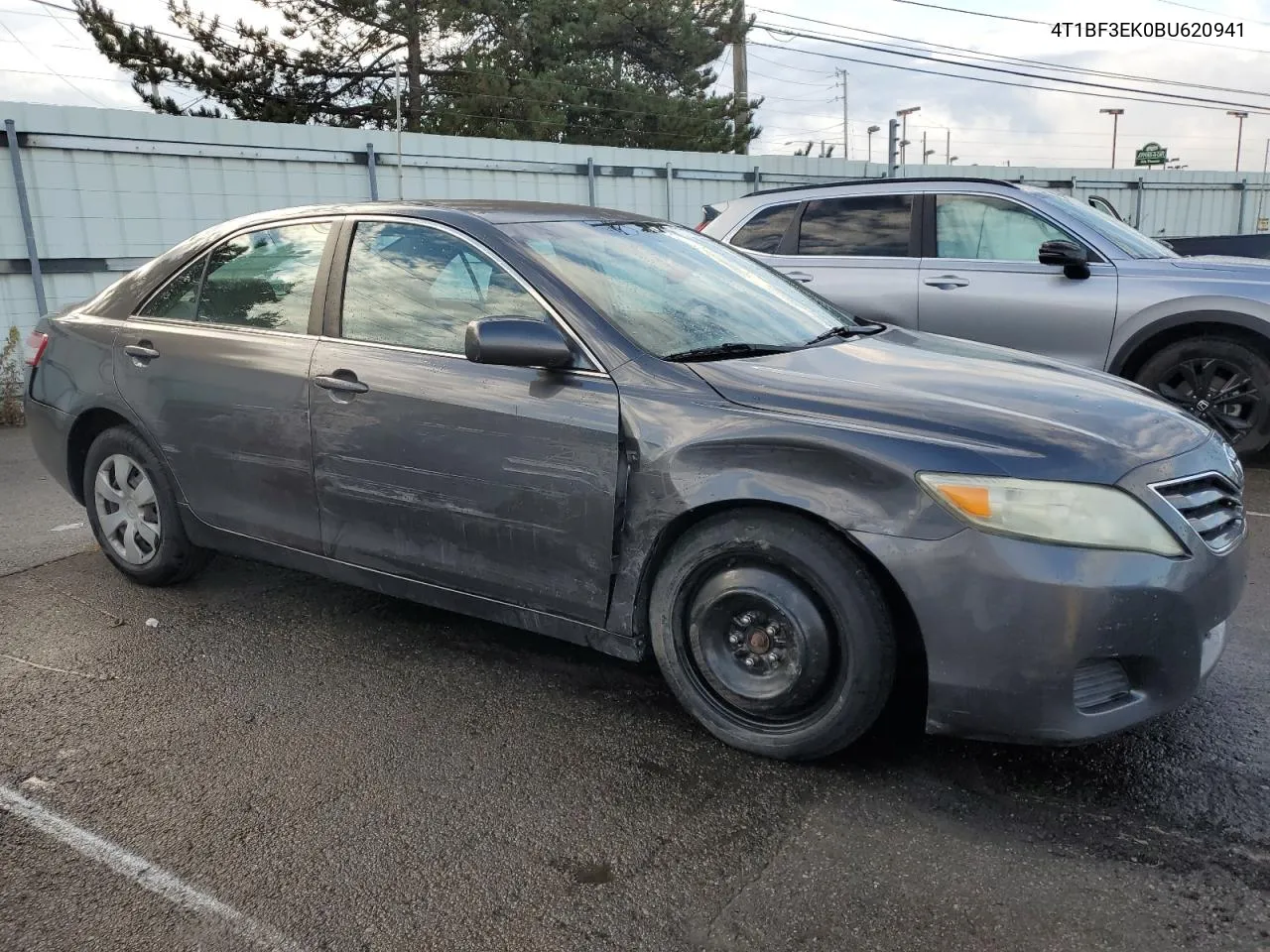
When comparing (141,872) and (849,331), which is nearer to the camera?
(141,872)

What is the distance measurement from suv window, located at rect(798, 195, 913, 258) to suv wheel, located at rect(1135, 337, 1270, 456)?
6.10 ft

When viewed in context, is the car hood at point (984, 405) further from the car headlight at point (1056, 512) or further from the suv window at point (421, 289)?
the suv window at point (421, 289)

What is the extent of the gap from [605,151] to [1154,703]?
44.8 ft

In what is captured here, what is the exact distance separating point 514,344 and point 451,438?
44 centimetres

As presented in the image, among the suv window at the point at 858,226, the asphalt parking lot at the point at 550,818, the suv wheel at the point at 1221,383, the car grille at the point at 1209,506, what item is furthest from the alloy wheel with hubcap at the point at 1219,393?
the car grille at the point at 1209,506

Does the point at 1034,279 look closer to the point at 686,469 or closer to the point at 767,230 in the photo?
the point at 767,230

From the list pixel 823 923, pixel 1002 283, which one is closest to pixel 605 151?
pixel 1002 283

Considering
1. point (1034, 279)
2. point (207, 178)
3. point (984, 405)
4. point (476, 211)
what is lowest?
point (984, 405)

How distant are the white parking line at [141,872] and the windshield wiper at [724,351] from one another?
72.7 inches

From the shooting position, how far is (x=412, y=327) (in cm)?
352

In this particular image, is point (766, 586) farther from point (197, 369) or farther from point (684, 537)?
point (197, 369)

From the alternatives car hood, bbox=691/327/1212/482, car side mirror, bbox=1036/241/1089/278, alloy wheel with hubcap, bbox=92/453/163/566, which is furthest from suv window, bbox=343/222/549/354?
car side mirror, bbox=1036/241/1089/278

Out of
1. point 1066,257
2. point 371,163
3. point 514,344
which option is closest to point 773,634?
point 514,344

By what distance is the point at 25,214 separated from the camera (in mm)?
9500
